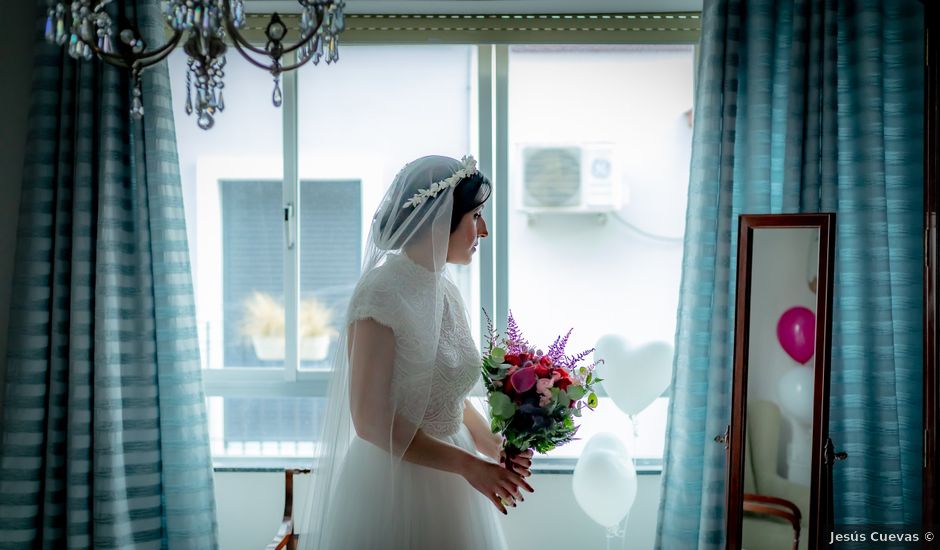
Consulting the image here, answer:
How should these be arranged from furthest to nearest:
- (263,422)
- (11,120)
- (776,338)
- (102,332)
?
(263,422) < (11,120) < (102,332) < (776,338)

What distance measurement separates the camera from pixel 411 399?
165cm

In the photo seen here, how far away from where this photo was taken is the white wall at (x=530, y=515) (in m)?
2.64

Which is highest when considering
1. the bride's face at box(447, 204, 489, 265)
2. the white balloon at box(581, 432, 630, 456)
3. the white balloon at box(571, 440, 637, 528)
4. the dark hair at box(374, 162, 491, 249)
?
the dark hair at box(374, 162, 491, 249)

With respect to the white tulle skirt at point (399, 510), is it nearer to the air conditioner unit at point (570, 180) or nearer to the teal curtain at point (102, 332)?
the teal curtain at point (102, 332)

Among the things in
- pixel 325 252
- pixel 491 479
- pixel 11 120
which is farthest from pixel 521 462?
pixel 11 120

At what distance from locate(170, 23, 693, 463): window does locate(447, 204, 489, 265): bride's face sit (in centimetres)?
96

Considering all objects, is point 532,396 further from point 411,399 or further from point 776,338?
point 776,338

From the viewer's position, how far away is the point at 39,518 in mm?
2350

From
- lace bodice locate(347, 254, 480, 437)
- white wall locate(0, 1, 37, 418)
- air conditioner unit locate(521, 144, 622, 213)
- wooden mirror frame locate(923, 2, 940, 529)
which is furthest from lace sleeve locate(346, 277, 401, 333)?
white wall locate(0, 1, 37, 418)

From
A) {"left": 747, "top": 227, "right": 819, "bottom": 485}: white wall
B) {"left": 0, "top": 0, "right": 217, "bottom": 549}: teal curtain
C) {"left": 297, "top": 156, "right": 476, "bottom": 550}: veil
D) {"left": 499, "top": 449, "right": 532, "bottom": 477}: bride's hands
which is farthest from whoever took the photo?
{"left": 0, "top": 0, "right": 217, "bottom": 549}: teal curtain

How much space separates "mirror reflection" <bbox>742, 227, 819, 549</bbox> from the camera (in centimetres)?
200

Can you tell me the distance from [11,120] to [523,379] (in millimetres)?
2211

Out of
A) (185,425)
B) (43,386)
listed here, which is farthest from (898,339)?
(43,386)

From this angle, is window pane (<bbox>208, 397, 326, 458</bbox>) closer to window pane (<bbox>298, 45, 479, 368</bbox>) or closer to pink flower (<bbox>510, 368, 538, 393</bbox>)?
window pane (<bbox>298, 45, 479, 368</bbox>)
